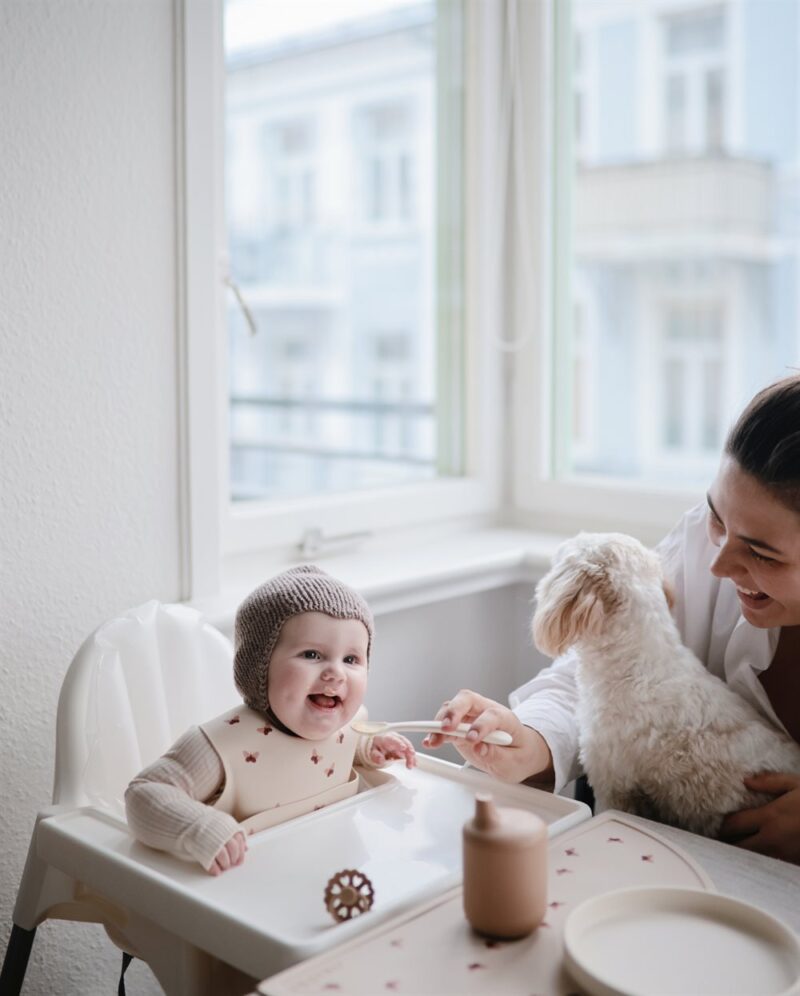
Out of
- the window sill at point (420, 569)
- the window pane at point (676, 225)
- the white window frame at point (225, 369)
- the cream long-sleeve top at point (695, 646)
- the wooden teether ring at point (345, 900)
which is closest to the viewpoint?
the wooden teether ring at point (345, 900)

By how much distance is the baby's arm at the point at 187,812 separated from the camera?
0.98 metres

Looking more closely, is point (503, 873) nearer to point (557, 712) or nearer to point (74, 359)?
point (557, 712)

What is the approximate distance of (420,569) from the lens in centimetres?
188

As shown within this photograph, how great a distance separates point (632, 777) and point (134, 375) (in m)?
0.83

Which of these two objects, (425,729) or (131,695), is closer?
(425,729)

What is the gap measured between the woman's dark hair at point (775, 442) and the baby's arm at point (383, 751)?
0.47m

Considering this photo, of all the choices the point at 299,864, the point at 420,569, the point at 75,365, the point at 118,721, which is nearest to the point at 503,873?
the point at 299,864

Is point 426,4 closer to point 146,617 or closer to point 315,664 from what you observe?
point 146,617

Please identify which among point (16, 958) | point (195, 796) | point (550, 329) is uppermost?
point (550, 329)

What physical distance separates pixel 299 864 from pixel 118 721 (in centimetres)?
37

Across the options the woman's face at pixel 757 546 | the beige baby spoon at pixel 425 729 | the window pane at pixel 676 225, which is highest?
the window pane at pixel 676 225

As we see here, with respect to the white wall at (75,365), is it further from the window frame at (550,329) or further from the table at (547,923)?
the window frame at (550,329)

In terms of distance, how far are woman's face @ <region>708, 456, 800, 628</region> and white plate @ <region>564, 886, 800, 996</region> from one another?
1.20ft

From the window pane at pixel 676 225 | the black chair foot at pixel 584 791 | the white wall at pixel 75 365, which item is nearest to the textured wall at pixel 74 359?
the white wall at pixel 75 365
